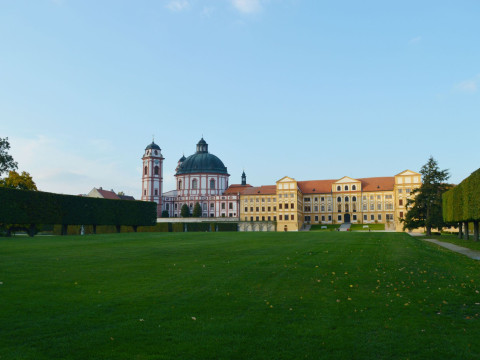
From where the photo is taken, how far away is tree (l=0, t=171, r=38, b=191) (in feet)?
175

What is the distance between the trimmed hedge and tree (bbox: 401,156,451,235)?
133 ft

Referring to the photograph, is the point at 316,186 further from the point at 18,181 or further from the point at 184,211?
the point at 18,181

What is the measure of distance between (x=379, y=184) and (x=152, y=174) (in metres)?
66.0

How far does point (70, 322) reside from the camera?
7.54 m

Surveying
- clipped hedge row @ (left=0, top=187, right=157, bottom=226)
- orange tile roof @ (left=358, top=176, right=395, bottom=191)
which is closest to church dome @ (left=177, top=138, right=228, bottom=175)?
orange tile roof @ (left=358, top=176, right=395, bottom=191)

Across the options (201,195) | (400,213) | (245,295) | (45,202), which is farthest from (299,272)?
(201,195)

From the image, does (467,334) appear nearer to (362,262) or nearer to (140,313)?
(140,313)

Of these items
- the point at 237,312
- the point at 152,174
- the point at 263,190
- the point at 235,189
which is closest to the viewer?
the point at 237,312

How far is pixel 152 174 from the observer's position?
4897 inches

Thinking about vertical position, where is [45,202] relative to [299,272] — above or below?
above

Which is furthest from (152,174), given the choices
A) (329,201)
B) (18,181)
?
(18,181)

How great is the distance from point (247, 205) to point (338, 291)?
110170 millimetres

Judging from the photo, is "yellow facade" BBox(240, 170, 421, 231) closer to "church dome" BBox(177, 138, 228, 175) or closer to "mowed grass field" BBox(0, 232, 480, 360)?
"church dome" BBox(177, 138, 228, 175)

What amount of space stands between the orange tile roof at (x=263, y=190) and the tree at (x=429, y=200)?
58.9 metres
